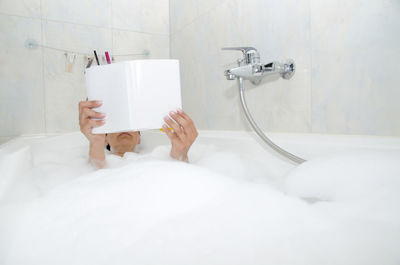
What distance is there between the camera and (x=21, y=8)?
5.10 feet

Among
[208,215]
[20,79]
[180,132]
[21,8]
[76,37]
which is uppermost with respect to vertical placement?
[21,8]

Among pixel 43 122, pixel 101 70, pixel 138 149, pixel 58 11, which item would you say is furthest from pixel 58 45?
pixel 101 70

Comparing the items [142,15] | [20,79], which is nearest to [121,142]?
[20,79]

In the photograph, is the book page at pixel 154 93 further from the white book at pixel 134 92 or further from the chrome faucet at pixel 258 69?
the chrome faucet at pixel 258 69

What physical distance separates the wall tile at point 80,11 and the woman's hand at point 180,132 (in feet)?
4.04

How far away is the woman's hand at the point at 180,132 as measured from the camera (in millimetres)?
780

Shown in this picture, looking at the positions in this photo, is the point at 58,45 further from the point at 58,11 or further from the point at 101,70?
the point at 101,70

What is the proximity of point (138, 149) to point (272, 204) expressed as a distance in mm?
1078

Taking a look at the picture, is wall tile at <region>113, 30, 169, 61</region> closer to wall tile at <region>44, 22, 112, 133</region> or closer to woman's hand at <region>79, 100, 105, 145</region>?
wall tile at <region>44, 22, 112, 133</region>

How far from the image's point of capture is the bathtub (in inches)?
15.2

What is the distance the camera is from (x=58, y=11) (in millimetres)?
1654

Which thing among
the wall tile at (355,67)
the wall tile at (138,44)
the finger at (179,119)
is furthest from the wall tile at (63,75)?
the wall tile at (355,67)

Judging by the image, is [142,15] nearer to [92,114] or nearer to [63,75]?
[63,75]

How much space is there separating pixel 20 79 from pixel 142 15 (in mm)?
884
